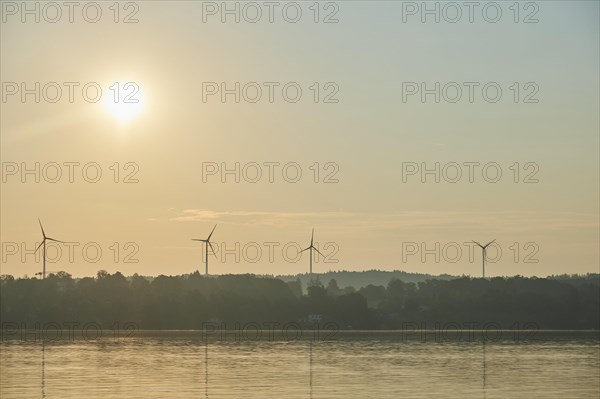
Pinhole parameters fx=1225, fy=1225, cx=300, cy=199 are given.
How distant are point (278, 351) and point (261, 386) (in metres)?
60.5

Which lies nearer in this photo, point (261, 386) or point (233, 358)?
point (261, 386)

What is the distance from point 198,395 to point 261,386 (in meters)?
10.5

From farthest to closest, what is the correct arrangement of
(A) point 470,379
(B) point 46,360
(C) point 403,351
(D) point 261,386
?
1. (C) point 403,351
2. (B) point 46,360
3. (A) point 470,379
4. (D) point 261,386

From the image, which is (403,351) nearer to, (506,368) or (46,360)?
(506,368)

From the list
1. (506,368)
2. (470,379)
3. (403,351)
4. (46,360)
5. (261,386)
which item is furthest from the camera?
(403,351)

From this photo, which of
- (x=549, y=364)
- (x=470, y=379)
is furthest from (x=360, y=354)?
(x=470, y=379)

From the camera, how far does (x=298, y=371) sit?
465 feet

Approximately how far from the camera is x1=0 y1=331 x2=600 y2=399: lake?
388ft

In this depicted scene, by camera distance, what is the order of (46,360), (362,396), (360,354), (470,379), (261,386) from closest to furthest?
1. (362,396)
2. (261,386)
3. (470,379)
4. (46,360)
5. (360,354)

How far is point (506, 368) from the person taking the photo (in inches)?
5901

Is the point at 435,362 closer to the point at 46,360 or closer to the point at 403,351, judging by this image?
the point at 403,351

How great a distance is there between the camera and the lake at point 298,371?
388ft

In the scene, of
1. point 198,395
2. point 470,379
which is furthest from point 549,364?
point 198,395

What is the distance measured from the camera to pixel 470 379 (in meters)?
133
